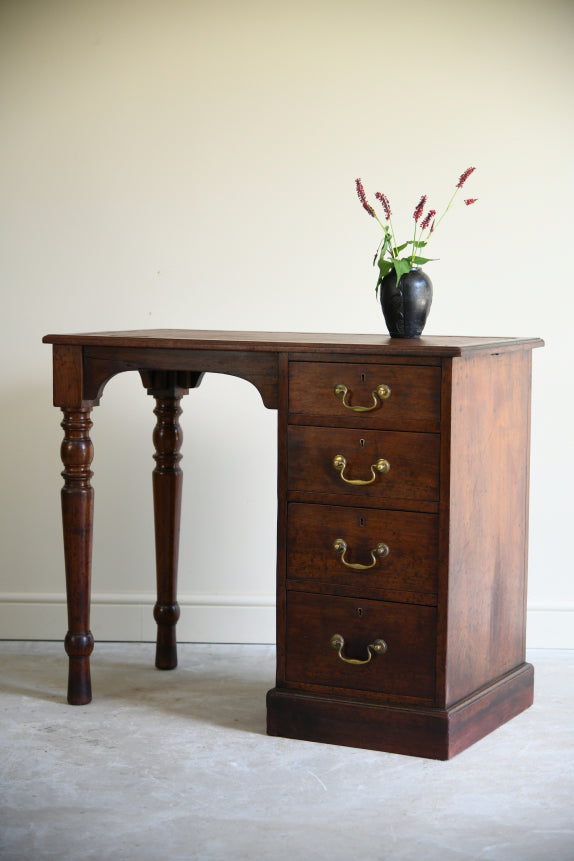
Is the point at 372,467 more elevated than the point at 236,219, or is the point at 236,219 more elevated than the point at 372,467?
the point at 236,219

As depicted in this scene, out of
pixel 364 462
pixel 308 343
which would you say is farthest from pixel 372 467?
pixel 308 343

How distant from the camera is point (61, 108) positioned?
11.1ft

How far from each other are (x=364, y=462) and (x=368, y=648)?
0.41m

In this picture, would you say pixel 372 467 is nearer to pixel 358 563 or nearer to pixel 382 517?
pixel 382 517

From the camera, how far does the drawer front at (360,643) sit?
7.84 feet

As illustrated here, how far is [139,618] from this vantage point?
3426 millimetres

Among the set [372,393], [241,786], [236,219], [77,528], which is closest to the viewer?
[241,786]

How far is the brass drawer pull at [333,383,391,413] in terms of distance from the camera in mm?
2363

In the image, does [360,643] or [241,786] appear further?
[360,643]

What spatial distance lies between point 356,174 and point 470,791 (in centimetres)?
184

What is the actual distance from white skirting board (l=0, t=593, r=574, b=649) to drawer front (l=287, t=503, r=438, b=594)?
93 cm

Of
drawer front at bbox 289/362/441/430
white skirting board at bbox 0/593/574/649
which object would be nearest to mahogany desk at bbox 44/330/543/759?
drawer front at bbox 289/362/441/430

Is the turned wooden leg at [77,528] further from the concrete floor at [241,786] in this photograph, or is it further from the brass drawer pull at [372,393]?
the brass drawer pull at [372,393]

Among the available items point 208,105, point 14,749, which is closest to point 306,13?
point 208,105
